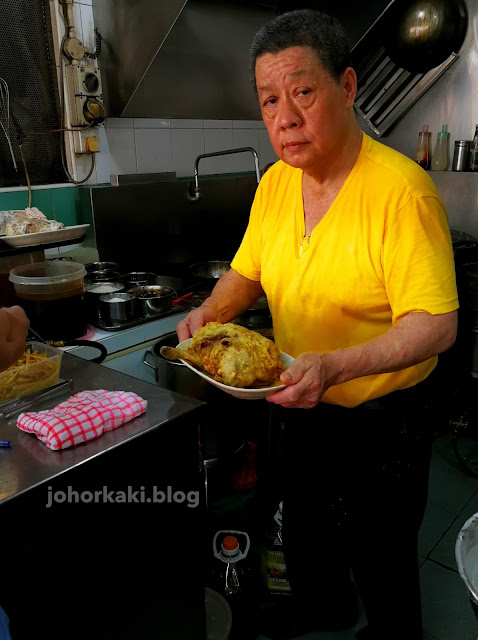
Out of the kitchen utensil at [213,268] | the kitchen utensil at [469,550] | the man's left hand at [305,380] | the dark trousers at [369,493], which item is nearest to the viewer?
the kitchen utensil at [469,550]

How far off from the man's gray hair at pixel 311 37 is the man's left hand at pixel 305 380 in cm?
74

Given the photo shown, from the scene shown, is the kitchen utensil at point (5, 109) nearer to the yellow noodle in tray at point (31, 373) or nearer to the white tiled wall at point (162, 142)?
the white tiled wall at point (162, 142)

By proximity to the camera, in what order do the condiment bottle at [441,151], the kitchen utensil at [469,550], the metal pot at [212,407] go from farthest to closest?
the condiment bottle at [441,151], the metal pot at [212,407], the kitchen utensil at [469,550]

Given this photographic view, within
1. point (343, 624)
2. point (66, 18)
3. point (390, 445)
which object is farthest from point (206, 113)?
point (343, 624)

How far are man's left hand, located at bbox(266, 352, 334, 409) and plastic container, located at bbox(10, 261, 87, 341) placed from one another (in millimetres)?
1204

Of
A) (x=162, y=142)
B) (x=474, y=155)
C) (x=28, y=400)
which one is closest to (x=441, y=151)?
(x=474, y=155)

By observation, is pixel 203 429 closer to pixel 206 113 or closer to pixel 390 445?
pixel 390 445

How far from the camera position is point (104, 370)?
153cm

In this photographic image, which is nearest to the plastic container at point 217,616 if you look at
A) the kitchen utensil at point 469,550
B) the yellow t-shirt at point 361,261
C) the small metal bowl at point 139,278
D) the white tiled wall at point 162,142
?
the yellow t-shirt at point 361,261

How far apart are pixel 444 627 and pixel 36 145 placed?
2911 millimetres

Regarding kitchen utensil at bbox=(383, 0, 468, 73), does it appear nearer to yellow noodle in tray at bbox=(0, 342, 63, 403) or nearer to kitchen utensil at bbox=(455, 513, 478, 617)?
yellow noodle in tray at bbox=(0, 342, 63, 403)

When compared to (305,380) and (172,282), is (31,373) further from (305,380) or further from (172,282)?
(172,282)

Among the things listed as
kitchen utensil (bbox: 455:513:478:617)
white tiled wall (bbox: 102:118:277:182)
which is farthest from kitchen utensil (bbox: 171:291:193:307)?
kitchen utensil (bbox: 455:513:478:617)

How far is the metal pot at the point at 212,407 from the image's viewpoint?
6.77ft
